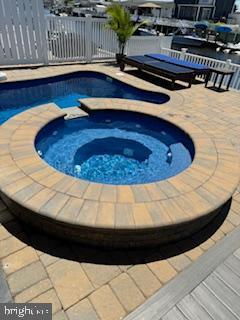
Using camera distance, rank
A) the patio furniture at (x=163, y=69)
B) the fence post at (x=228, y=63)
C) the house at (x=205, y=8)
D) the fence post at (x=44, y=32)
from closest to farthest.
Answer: the patio furniture at (x=163, y=69), the fence post at (x=44, y=32), the fence post at (x=228, y=63), the house at (x=205, y=8)

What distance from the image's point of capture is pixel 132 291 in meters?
2.28

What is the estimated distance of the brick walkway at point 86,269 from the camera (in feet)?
7.04

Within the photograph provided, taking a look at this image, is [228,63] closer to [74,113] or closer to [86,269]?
[74,113]

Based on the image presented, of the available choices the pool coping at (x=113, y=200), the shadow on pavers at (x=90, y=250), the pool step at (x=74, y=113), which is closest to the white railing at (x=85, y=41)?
the pool step at (x=74, y=113)

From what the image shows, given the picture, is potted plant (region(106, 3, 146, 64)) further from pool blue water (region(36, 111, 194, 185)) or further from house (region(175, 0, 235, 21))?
house (region(175, 0, 235, 21))

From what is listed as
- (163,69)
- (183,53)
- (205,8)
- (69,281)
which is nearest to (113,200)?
(69,281)

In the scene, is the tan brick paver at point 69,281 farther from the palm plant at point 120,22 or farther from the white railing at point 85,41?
the palm plant at point 120,22

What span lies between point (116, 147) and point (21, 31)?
6343mm

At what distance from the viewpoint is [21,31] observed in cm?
833

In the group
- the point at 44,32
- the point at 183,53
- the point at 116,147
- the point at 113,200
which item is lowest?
the point at 116,147

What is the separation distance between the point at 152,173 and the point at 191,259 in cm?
181

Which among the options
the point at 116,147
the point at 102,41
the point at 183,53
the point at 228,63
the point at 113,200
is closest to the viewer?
the point at 113,200

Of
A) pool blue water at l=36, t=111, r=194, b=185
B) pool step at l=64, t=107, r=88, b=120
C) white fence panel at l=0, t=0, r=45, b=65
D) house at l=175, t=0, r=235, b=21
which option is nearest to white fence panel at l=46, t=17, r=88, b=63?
white fence panel at l=0, t=0, r=45, b=65

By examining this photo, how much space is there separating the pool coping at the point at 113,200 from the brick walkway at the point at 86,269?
0.15m
